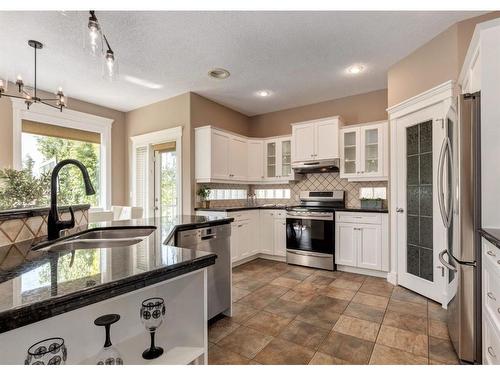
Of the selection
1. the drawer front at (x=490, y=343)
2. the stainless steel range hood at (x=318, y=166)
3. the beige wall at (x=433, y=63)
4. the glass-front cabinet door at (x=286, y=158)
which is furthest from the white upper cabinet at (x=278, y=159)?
the drawer front at (x=490, y=343)

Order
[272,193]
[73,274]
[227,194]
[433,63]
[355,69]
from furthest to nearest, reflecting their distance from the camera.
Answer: [272,193], [227,194], [355,69], [433,63], [73,274]

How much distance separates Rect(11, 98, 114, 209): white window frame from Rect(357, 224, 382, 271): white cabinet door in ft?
14.3

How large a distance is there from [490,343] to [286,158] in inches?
145

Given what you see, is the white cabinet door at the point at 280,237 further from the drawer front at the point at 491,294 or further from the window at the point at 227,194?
the drawer front at the point at 491,294

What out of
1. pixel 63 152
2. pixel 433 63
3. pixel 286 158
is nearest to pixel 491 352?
pixel 433 63

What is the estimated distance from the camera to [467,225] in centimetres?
168

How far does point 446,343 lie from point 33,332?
8.50ft

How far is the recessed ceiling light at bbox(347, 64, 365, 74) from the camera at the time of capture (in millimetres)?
3400

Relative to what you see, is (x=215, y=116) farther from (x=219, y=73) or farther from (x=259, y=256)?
(x=259, y=256)

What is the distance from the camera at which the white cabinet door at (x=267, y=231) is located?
14.7 feet

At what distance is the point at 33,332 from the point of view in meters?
0.92

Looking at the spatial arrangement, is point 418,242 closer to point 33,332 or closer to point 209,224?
point 209,224

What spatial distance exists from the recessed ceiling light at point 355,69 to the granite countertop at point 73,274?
333cm
